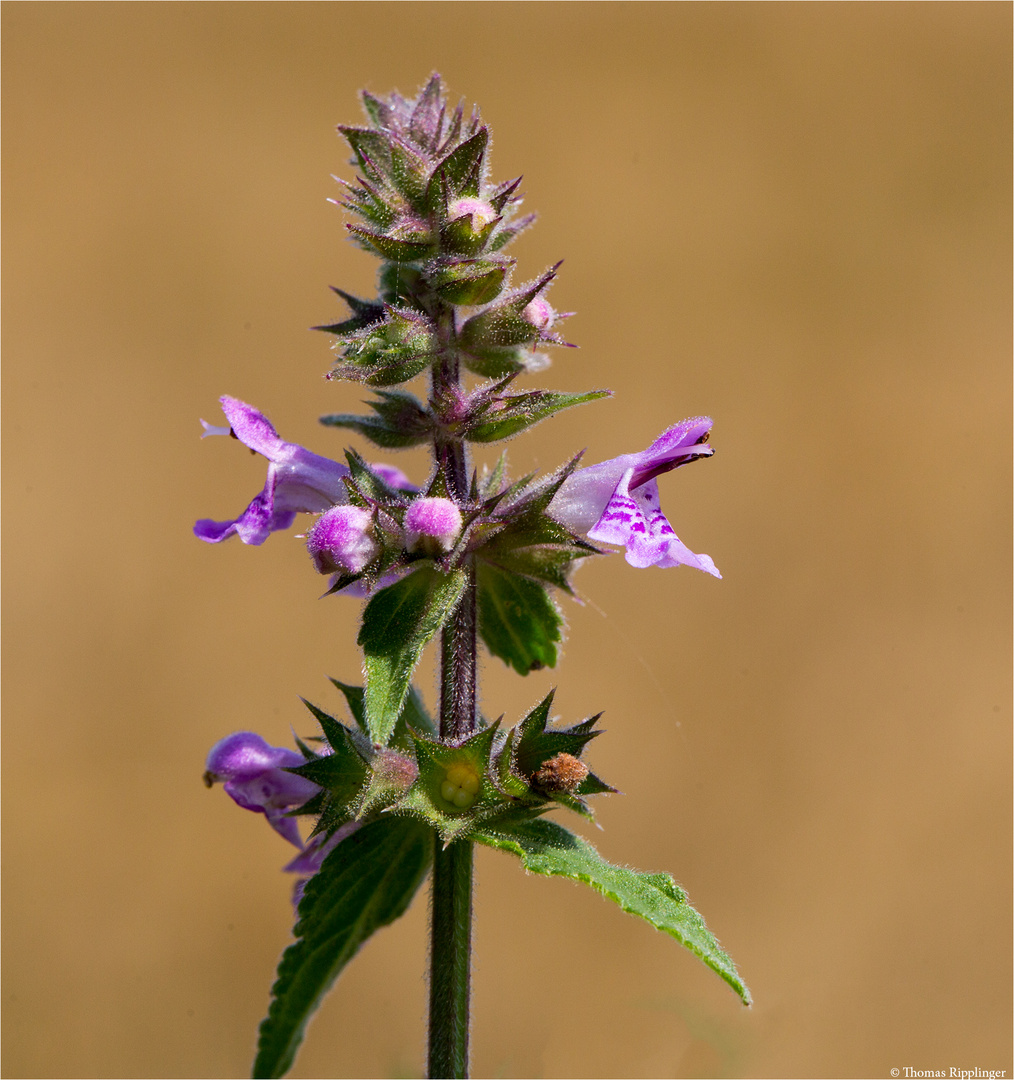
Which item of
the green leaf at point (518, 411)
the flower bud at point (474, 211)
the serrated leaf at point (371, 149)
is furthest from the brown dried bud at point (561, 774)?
the serrated leaf at point (371, 149)

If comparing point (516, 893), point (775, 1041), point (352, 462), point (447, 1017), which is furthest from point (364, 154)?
point (516, 893)

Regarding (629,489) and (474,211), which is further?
(629,489)

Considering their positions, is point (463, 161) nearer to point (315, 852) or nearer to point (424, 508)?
point (424, 508)

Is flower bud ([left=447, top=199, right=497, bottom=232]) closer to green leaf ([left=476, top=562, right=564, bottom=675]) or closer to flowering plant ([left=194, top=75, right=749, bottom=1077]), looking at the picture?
flowering plant ([left=194, top=75, right=749, bottom=1077])

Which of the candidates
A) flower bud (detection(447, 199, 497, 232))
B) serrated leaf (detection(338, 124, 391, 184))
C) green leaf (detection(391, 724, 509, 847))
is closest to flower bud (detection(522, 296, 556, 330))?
flower bud (detection(447, 199, 497, 232))

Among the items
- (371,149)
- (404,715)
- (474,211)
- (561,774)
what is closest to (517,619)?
(404,715)

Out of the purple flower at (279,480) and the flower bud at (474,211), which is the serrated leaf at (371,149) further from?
the purple flower at (279,480)
